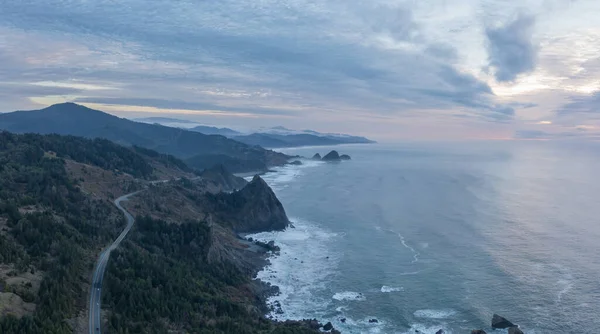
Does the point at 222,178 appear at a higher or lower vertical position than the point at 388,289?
higher

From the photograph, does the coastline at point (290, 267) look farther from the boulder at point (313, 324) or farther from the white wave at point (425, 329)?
the white wave at point (425, 329)

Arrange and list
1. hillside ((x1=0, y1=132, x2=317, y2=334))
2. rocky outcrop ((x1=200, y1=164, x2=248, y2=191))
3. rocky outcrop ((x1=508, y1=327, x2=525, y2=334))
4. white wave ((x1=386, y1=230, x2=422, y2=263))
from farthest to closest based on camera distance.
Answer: rocky outcrop ((x1=200, y1=164, x2=248, y2=191)) < white wave ((x1=386, y1=230, x2=422, y2=263)) < rocky outcrop ((x1=508, y1=327, x2=525, y2=334)) < hillside ((x1=0, y1=132, x2=317, y2=334))

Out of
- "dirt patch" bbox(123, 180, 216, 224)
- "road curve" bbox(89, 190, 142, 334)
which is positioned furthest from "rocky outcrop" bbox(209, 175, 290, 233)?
"road curve" bbox(89, 190, 142, 334)

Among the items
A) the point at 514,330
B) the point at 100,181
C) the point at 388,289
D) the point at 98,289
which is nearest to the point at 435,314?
the point at 388,289

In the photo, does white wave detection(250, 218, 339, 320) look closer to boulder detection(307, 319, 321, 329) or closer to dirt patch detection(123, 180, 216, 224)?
boulder detection(307, 319, 321, 329)

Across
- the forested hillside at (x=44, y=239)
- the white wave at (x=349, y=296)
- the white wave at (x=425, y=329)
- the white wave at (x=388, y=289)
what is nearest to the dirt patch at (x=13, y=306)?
the forested hillside at (x=44, y=239)

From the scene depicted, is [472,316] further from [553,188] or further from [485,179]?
[485,179]

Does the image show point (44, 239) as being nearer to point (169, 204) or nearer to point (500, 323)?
point (169, 204)
